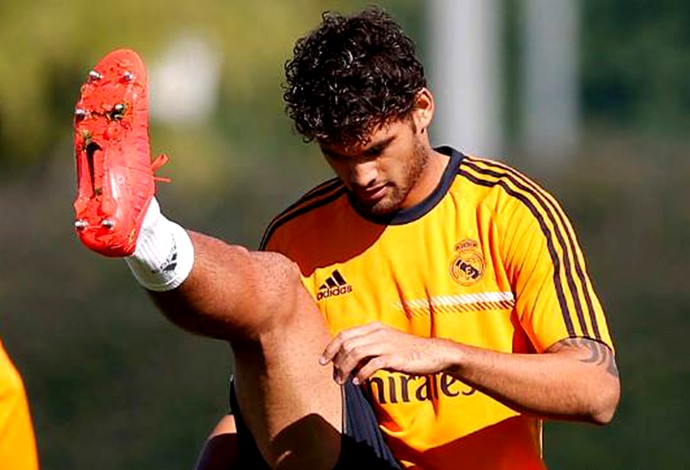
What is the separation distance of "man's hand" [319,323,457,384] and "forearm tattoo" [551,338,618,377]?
1.69 ft

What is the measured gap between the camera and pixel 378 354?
429cm

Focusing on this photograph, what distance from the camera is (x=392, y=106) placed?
198 inches

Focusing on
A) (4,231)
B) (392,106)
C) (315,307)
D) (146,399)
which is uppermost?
(392,106)

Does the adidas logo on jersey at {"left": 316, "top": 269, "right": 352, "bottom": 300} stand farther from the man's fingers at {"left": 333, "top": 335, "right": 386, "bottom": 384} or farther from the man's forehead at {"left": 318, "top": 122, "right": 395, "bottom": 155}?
the man's fingers at {"left": 333, "top": 335, "right": 386, "bottom": 384}

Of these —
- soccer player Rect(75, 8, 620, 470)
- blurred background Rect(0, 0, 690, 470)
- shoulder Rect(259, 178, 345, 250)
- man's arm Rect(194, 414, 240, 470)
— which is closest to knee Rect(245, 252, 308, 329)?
soccer player Rect(75, 8, 620, 470)

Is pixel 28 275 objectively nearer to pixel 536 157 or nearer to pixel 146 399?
pixel 146 399

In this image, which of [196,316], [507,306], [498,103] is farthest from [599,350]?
[498,103]

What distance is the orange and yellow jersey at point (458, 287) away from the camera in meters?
4.99

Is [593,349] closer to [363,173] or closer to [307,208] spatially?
[363,173]

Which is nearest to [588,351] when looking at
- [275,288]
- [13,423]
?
[275,288]

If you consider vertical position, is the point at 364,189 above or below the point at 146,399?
above

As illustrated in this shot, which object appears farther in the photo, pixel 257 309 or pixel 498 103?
pixel 498 103

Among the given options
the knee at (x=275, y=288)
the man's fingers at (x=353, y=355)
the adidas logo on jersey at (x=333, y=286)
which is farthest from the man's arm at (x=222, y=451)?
the man's fingers at (x=353, y=355)

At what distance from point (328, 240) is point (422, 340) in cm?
90
